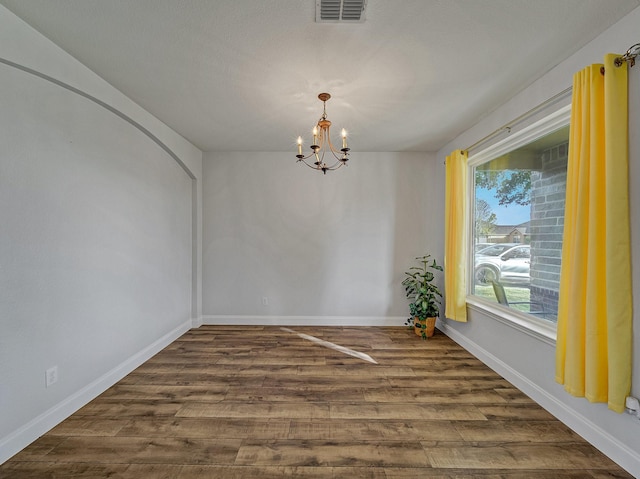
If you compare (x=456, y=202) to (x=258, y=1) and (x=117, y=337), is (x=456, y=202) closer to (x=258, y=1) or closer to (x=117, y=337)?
(x=258, y=1)

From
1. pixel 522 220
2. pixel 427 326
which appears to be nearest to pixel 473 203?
pixel 522 220

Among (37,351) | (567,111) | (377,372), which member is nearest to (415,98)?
(567,111)

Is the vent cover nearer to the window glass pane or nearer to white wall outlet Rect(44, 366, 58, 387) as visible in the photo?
the window glass pane

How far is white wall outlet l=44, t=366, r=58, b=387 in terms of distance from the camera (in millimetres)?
2002

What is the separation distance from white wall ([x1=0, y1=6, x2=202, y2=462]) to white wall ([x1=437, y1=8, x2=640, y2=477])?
11.6 ft

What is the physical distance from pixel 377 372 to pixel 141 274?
2604mm

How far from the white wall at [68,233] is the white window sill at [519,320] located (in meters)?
3.61

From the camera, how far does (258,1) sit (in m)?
1.61

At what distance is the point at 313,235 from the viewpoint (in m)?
4.43

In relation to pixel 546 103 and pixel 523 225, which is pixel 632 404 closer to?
pixel 523 225

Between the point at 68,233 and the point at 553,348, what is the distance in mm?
3747

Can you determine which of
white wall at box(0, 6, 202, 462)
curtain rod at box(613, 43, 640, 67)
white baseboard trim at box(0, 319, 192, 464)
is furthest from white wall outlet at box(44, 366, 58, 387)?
curtain rod at box(613, 43, 640, 67)

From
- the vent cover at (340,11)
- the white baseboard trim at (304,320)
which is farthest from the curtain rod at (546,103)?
the white baseboard trim at (304,320)

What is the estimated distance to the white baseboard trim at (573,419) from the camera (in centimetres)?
169
